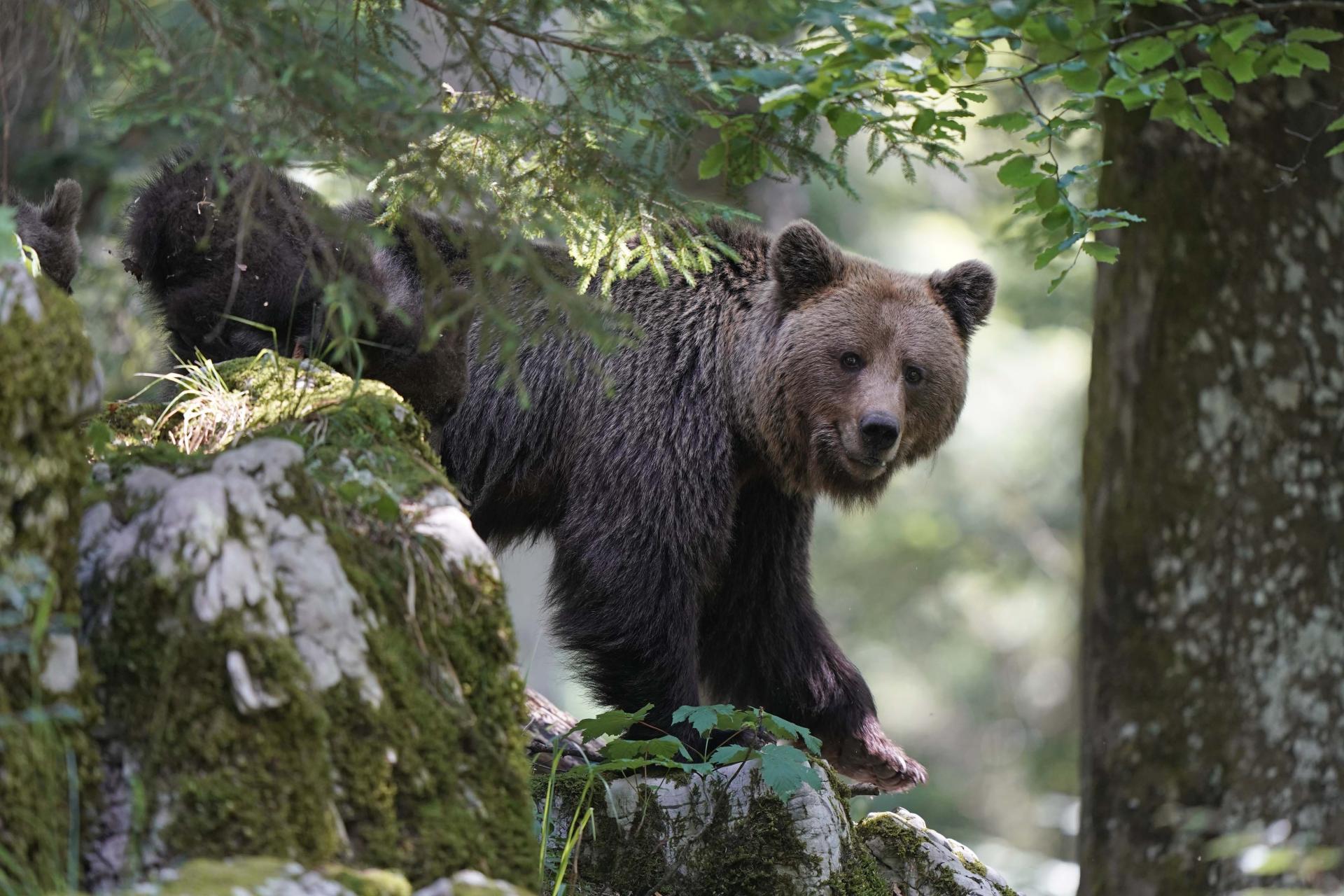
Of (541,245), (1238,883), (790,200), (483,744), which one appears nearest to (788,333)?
(541,245)

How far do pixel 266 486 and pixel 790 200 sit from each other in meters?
9.39

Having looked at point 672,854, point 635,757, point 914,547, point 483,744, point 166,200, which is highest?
point 166,200

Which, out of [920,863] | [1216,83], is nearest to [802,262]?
[1216,83]

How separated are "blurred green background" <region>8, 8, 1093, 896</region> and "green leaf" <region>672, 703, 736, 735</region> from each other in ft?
18.7

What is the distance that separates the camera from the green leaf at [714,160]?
459 cm

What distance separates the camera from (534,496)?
21.7 feet

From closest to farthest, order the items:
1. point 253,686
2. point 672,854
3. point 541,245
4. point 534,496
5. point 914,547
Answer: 1. point 253,686
2. point 672,854
3. point 541,245
4. point 534,496
5. point 914,547

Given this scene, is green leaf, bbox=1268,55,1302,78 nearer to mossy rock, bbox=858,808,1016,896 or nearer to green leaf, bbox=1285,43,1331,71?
green leaf, bbox=1285,43,1331,71

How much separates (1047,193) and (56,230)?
13.6ft

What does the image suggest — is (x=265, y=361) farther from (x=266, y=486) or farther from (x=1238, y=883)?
(x=1238, y=883)

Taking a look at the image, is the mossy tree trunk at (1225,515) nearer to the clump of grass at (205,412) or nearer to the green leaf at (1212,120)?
the green leaf at (1212,120)

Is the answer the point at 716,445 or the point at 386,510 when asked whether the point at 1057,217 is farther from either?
the point at 386,510

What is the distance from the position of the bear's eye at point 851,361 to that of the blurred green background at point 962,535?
3.56 meters

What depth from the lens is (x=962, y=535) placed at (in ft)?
79.4
